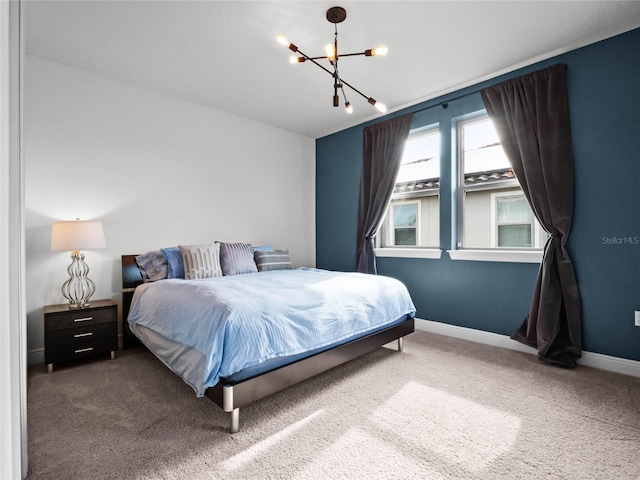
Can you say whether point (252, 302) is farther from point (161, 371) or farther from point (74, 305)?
point (74, 305)

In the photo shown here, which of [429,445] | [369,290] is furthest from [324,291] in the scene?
[429,445]

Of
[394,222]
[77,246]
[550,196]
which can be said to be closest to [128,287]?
[77,246]

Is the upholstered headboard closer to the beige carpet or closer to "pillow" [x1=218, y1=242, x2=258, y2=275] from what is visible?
the beige carpet

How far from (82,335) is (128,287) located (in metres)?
0.62

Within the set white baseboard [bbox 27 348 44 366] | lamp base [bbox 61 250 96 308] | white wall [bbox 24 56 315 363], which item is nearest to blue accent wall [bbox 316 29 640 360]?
white wall [bbox 24 56 315 363]

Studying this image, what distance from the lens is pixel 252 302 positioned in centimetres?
199

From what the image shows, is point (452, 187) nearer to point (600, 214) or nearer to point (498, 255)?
point (498, 255)

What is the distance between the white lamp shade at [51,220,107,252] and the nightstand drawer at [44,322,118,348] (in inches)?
26.4

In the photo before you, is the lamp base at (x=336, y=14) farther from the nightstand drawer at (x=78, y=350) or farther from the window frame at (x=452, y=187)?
the nightstand drawer at (x=78, y=350)

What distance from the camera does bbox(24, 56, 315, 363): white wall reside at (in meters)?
2.95

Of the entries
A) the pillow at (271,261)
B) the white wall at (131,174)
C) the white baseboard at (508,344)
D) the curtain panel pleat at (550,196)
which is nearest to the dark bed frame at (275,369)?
the white wall at (131,174)

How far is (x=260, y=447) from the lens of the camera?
170cm

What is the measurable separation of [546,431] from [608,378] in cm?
112

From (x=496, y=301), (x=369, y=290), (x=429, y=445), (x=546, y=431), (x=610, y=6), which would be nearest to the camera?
(x=429, y=445)
